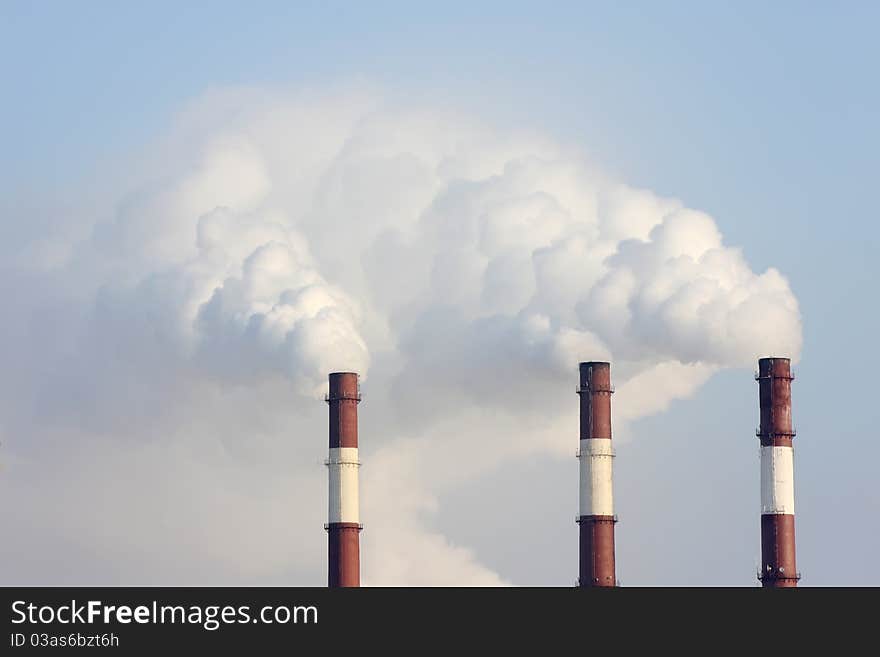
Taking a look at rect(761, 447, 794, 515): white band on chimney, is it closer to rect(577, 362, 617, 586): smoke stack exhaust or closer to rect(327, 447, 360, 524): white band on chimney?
rect(577, 362, 617, 586): smoke stack exhaust

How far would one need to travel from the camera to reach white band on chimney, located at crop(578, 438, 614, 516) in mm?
54469

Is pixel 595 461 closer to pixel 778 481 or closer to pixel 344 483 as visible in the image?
pixel 778 481

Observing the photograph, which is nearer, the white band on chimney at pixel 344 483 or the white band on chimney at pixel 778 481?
the white band on chimney at pixel 778 481

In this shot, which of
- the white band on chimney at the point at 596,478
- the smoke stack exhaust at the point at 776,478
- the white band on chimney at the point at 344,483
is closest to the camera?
the smoke stack exhaust at the point at 776,478

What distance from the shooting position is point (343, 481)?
181ft

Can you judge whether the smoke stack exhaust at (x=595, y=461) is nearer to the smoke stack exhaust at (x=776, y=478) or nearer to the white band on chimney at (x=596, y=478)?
the white band on chimney at (x=596, y=478)

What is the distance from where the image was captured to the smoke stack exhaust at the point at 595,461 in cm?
5394

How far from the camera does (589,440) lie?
5466 cm

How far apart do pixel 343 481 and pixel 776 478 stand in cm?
1295

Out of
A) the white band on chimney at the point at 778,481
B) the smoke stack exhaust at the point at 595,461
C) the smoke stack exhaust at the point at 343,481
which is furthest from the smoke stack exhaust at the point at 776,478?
the smoke stack exhaust at the point at 343,481
